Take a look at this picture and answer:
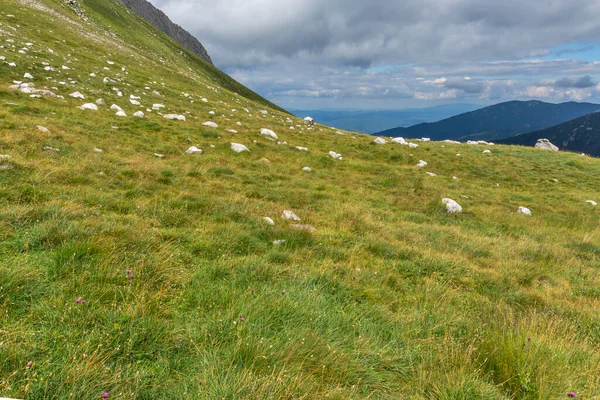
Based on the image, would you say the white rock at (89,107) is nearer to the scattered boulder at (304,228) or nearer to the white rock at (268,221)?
the white rock at (268,221)

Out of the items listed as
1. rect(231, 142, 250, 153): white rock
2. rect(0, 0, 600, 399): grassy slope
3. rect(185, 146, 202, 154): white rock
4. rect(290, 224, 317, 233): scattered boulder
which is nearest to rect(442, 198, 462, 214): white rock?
rect(0, 0, 600, 399): grassy slope

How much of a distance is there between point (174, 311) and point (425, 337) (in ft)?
11.1

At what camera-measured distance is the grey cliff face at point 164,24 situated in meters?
136

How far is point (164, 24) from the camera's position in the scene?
153875 mm

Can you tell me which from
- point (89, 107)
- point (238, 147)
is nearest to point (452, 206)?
point (238, 147)

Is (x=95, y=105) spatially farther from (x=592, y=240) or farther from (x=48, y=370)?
(x=592, y=240)

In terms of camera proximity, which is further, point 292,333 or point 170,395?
point 292,333

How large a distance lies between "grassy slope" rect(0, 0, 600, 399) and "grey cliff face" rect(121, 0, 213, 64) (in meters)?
157

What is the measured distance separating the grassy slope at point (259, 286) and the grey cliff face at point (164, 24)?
157m

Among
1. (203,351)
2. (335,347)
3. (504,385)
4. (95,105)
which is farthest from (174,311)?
(95,105)

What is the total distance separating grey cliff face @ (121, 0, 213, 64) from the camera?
448 ft

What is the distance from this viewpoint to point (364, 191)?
572 inches

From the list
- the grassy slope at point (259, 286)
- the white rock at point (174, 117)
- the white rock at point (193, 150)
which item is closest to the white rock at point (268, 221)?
the grassy slope at point (259, 286)

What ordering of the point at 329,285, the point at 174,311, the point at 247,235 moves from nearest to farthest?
1. the point at 174,311
2. the point at 329,285
3. the point at 247,235
